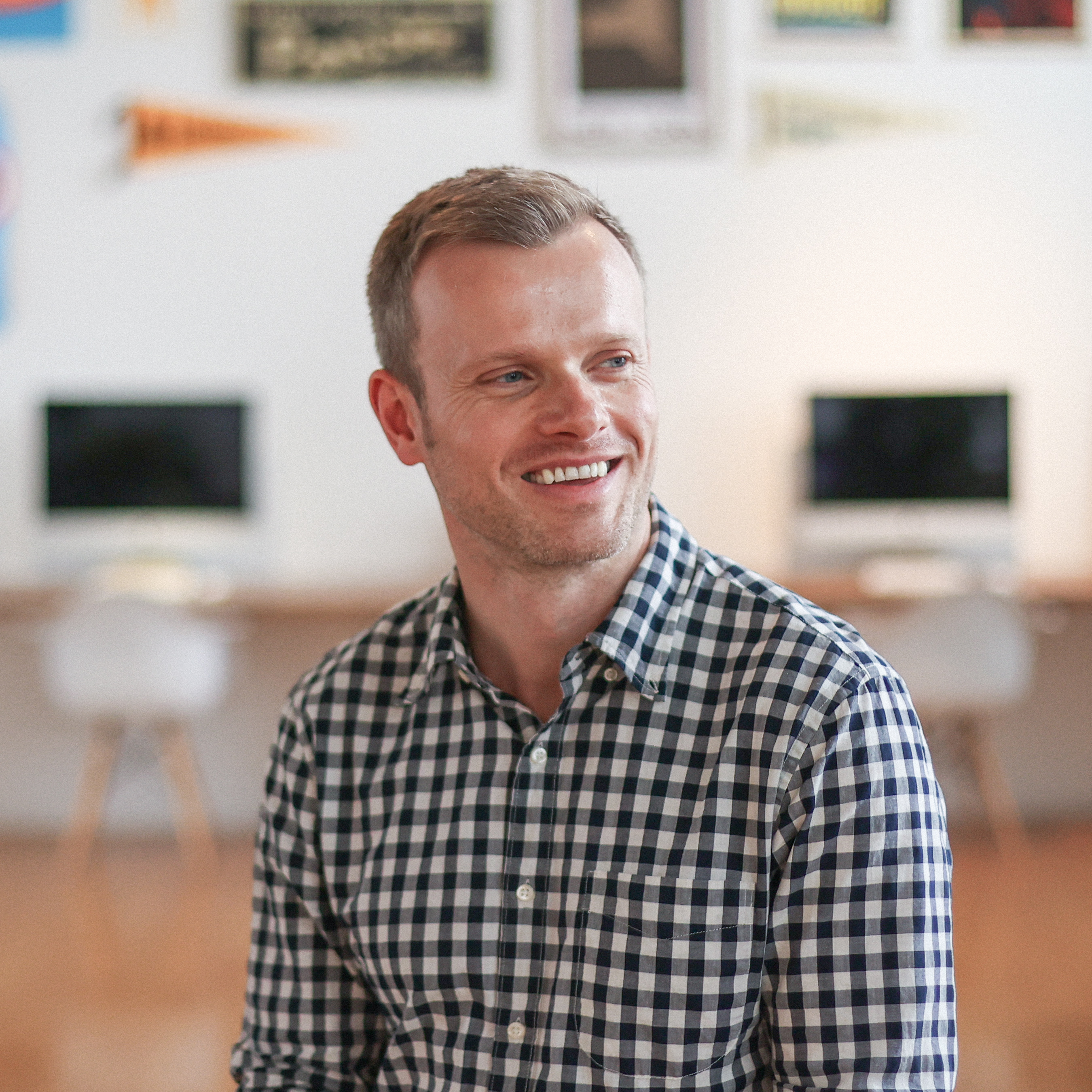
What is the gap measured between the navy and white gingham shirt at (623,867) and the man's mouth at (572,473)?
96mm

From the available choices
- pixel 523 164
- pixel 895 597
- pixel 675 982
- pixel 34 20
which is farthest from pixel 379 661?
pixel 34 20

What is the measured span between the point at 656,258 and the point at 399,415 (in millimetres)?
3013

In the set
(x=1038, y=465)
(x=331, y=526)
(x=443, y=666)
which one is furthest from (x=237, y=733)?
(x=443, y=666)

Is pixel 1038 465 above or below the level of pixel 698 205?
below

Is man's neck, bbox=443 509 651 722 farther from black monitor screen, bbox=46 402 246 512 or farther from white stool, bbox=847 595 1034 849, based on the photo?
black monitor screen, bbox=46 402 246 512

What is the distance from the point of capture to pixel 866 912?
84 centimetres

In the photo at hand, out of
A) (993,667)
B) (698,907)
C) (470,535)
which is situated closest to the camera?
(698,907)

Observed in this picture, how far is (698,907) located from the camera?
0.88m

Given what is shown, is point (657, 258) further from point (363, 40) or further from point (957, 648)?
point (957, 648)

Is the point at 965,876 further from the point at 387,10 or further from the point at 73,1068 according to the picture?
the point at 387,10

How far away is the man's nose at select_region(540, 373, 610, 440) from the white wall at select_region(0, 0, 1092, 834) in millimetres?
3022

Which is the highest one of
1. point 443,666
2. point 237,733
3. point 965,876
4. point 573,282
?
point 573,282

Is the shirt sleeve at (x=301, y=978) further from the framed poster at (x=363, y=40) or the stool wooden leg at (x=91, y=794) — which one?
the framed poster at (x=363, y=40)

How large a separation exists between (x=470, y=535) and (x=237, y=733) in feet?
10.3
